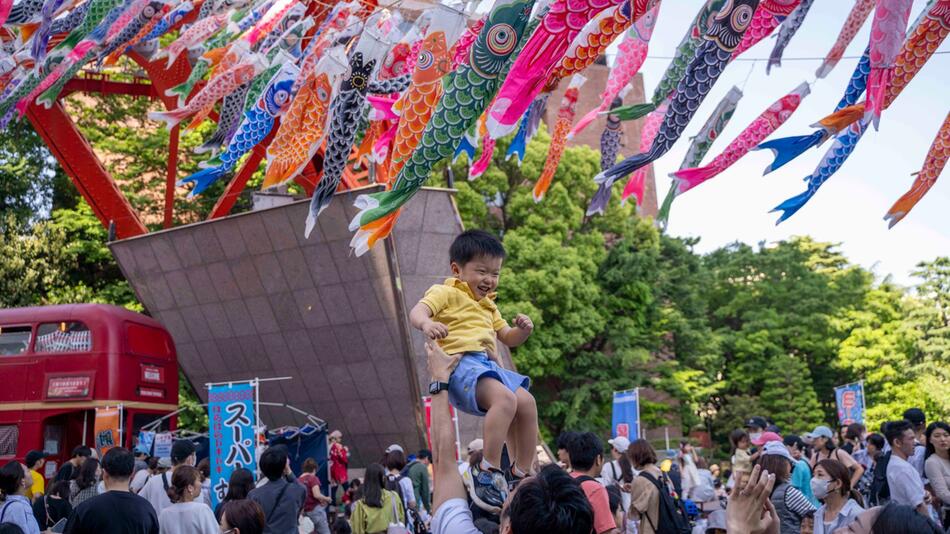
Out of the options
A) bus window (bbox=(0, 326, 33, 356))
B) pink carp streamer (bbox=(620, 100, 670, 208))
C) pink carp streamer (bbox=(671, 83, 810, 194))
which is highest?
pink carp streamer (bbox=(620, 100, 670, 208))

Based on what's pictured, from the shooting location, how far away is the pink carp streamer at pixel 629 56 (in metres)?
9.89

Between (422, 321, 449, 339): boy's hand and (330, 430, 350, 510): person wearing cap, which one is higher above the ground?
(422, 321, 449, 339): boy's hand

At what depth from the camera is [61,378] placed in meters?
16.3

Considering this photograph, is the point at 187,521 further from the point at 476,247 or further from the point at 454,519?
the point at 454,519

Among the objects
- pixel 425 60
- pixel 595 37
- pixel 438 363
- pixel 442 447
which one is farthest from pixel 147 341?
pixel 442 447

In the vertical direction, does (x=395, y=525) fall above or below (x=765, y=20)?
below

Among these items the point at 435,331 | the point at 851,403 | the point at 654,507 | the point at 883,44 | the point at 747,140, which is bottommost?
the point at 654,507

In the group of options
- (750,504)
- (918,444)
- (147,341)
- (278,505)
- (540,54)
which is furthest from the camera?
(147,341)

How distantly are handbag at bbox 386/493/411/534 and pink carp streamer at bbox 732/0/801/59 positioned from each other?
4974mm

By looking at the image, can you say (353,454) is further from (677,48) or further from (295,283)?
(677,48)

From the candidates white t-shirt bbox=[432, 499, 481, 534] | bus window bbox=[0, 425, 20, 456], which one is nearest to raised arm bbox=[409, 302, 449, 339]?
white t-shirt bbox=[432, 499, 481, 534]

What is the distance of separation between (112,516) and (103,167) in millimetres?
18141

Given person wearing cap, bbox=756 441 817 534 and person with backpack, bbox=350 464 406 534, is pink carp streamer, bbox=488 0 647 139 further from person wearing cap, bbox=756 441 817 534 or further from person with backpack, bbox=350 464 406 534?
person with backpack, bbox=350 464 406 534

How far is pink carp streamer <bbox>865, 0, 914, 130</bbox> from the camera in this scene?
6680 mm
